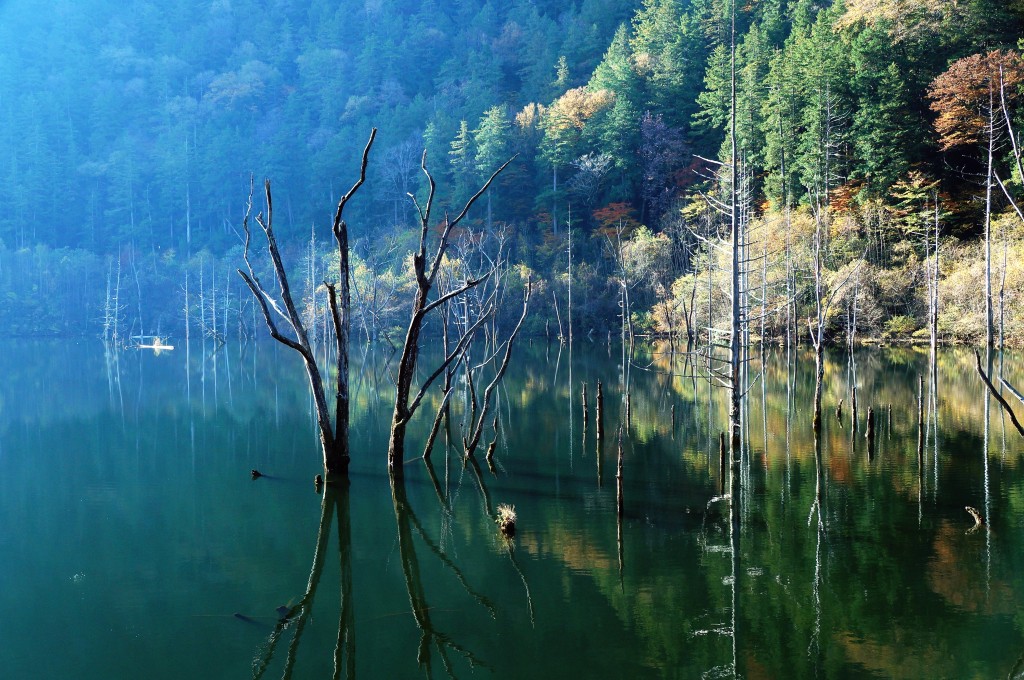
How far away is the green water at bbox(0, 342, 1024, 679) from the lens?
8352mm

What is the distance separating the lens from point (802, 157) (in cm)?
4925

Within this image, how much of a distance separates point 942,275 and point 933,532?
105ft

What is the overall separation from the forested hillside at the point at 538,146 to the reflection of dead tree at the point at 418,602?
9.48m

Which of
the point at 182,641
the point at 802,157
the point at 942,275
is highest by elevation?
the point at 802,157

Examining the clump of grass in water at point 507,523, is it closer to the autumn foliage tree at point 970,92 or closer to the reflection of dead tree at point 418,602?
the reflection of dead tree at point 418,602

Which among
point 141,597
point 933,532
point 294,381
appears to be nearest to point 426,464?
point 141,597

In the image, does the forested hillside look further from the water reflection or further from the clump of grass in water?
the water reflection

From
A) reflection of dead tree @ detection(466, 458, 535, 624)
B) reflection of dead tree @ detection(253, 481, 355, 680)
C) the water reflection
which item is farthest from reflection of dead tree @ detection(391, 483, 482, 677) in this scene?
reflection of dead tree @ detection(466, 458, 535, 624)

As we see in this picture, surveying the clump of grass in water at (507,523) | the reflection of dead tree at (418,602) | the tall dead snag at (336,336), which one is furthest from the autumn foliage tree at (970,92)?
the reflection of dead tree at (418,602)

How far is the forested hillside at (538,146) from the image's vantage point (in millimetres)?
42844

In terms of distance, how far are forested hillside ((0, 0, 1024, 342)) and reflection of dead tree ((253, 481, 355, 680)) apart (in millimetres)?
10331

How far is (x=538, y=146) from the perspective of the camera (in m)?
74.5

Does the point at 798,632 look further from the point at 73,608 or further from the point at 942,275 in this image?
the point at 942,275

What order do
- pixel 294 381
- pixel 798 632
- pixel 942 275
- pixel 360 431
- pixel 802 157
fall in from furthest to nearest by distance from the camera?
pixel 802 157 → pixel 942 275 → pixel 294 381 → pixel 360 431 → pixel 798 632
